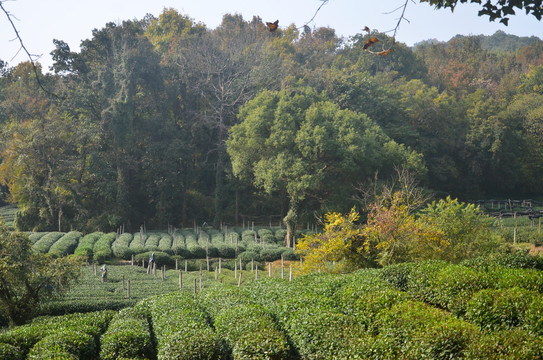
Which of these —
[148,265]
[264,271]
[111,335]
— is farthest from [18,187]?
[111,335]

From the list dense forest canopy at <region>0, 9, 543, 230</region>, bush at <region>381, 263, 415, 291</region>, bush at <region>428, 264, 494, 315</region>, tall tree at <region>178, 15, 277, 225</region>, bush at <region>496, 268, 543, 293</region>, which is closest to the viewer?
bush at <region>496, 268, 543, 293</region>

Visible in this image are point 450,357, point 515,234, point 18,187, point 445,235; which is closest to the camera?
point 450,357

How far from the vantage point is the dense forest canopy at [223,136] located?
116ft

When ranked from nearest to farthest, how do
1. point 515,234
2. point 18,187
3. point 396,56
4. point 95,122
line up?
point 515,234 → point 18,187 → point 95,122 → point 396,56

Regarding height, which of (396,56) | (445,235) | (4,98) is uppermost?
(396,56)

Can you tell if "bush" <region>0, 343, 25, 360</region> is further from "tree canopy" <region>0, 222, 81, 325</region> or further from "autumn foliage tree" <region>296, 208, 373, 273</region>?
"autumn foliage tree" <region>296, 208, 373, 273</region>

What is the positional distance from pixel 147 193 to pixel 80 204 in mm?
5659

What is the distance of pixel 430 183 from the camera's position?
46188mm

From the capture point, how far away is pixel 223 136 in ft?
140

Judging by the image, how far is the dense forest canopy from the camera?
35406 mm

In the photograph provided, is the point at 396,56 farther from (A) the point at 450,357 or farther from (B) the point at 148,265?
(A) the point at 450,357

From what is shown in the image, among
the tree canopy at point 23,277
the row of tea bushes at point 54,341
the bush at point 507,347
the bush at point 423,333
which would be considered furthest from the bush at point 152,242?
the bush at point 507,347

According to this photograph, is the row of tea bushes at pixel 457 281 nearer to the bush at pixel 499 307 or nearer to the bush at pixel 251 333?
the bush at pixel 499 307

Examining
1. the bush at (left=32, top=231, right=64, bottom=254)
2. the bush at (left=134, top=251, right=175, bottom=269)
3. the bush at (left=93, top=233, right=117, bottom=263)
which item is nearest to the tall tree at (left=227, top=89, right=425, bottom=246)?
the bush at (left=134, top=251, right=175, bottom=269)
